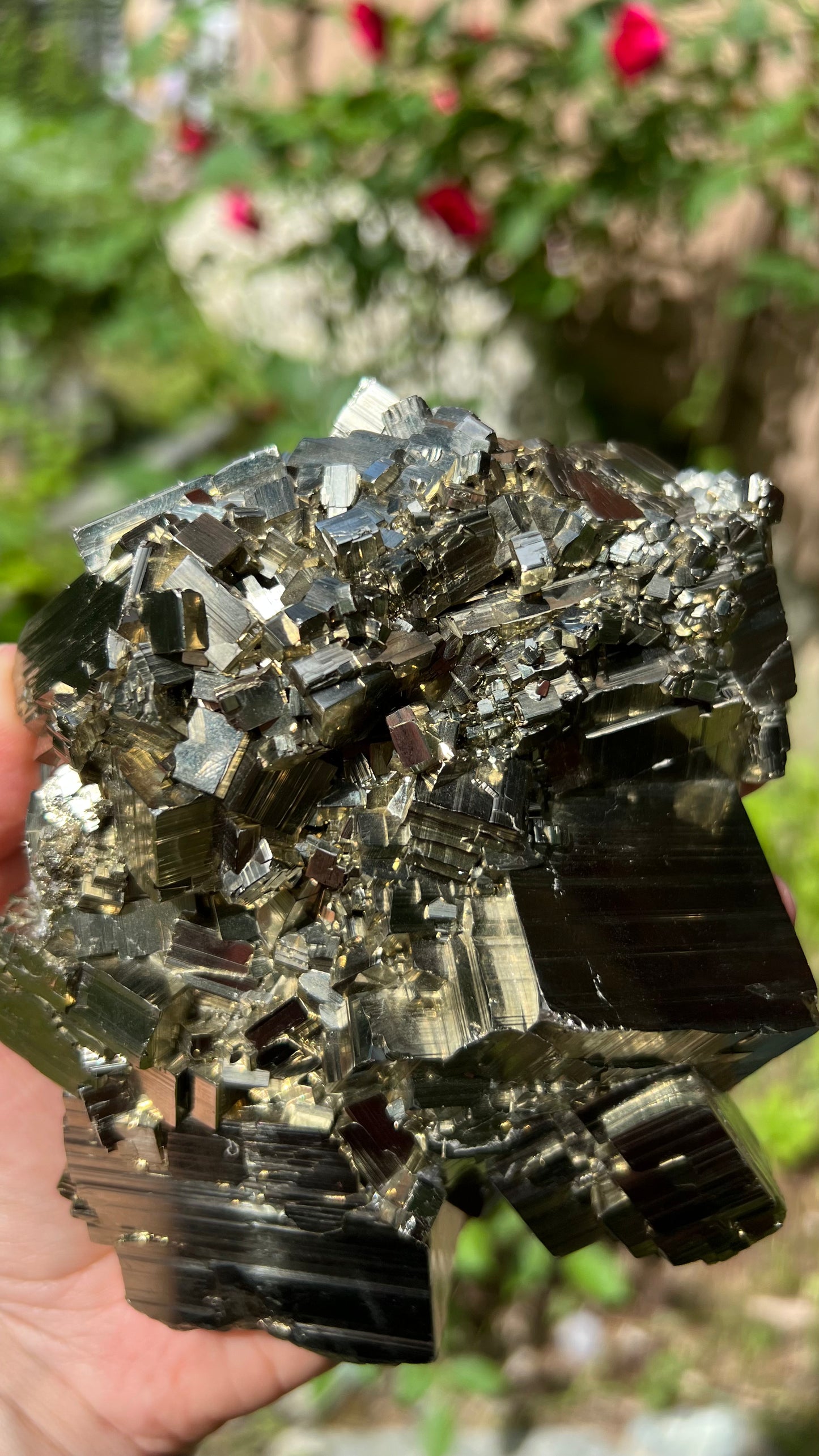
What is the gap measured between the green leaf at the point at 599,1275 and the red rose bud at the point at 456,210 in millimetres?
2075

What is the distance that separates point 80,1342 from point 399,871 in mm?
889

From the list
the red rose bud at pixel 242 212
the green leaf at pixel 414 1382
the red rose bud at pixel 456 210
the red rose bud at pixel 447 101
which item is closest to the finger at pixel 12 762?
the green leaf at pixel 414 1382

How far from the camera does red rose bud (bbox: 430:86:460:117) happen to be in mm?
2340

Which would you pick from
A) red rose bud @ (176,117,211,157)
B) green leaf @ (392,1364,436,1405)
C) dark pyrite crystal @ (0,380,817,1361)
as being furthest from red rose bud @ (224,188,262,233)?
green leaf @ (392,1364,436,1405)

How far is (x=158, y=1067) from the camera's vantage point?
1.29m

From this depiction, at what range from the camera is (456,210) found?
2.36m

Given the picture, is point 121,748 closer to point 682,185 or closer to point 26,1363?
point 26,1363

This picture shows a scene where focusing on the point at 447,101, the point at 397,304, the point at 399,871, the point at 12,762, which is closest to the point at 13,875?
the point at 12,762

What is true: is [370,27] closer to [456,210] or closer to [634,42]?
[456,210]

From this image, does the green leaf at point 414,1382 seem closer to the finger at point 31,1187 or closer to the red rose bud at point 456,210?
the finger at point 31,1187

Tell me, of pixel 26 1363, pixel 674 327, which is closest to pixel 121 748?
pixel 26 1363

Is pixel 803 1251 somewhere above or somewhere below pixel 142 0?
below

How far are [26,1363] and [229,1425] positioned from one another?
0.98 m

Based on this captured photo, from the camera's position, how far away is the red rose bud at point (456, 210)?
92.5 inches
